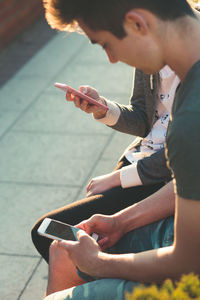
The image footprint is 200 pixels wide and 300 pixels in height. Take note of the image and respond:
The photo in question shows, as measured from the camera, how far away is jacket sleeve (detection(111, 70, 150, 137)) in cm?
317

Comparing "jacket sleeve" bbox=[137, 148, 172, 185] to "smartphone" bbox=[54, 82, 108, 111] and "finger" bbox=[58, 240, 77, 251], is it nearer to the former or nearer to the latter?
"smartphone" bbox=[54, 82, 108, 111]

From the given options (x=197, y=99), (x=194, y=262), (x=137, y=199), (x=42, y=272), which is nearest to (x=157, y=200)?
(x=137, y=199)

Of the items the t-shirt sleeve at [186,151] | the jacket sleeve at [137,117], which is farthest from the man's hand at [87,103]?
the t-shirt sleeve at [186,151]

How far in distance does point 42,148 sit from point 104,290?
322 cm

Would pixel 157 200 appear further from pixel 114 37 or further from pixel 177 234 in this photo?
pixel 114 37

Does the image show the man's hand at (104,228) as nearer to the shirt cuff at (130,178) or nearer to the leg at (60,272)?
the leg at (60,272)

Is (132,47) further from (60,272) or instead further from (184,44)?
(60,272)

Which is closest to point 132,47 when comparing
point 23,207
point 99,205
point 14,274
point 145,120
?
point 99,205

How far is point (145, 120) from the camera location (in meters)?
3.20

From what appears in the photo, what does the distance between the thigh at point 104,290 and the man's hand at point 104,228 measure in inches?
17.4

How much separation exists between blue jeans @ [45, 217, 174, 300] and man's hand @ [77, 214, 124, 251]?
1.2 inches

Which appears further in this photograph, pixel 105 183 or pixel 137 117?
pixel 137 117

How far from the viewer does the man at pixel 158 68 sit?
1.88 m

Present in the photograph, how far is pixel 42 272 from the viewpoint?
12.0ft
